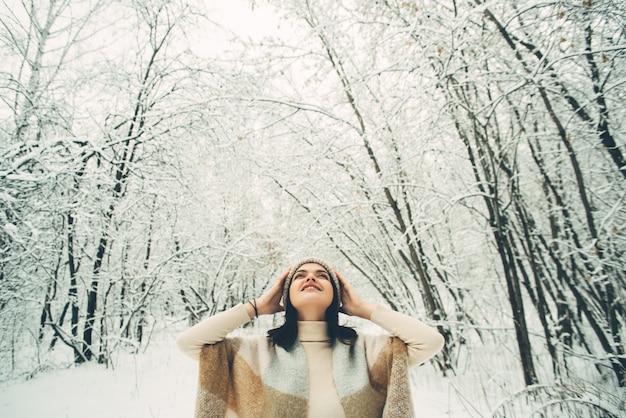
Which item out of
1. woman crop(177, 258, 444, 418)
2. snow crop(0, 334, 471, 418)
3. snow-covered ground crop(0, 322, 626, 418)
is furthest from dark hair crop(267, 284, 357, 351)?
snow crop(0, 334, 471, 418)

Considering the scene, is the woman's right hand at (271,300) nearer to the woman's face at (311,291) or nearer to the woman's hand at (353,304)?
the woman's face at (311,291)

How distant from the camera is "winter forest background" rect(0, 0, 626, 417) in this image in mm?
2838

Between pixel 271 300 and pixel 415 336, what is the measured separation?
25.2 inches

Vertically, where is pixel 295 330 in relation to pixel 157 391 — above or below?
above

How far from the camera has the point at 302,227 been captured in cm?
504

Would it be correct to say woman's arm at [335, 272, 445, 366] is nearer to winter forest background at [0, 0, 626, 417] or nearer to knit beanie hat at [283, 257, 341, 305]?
knit beanie hat at [283, 257, 341, 305]

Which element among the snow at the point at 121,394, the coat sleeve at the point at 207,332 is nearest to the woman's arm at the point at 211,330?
the coat sleeve at the point at 207,332

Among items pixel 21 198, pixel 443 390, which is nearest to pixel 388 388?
pixel 443 390

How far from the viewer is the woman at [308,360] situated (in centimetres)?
120

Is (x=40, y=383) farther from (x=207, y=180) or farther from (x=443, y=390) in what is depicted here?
(x=443, y=390)

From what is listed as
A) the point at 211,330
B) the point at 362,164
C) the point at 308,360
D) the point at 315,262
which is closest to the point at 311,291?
the point at 315,262

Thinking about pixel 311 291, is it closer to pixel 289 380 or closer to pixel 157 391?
pixel 289 380

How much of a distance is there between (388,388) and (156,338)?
753 cm

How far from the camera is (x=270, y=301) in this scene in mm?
1476
